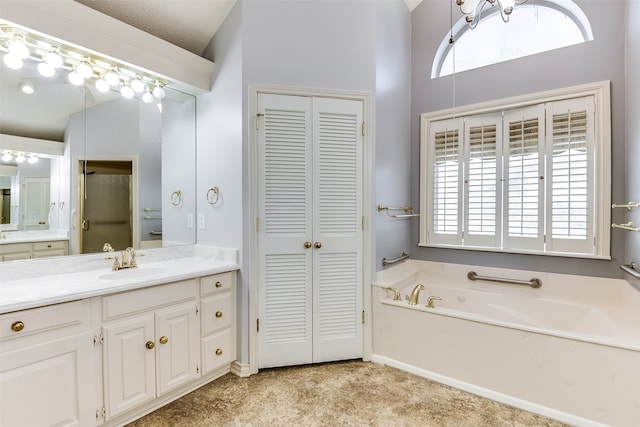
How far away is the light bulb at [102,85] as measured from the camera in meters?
2.07

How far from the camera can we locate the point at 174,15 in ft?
7.55

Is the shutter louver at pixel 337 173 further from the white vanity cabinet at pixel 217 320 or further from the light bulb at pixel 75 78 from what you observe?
the light bulb at pixel 75 78

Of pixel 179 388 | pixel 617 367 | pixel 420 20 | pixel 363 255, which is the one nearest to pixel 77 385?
pixel 179 388

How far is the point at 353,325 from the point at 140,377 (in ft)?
4.87

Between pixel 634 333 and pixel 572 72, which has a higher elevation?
pixel 572 72

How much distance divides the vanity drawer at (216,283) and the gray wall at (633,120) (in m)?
2.81

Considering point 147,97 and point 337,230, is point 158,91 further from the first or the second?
point 337,230

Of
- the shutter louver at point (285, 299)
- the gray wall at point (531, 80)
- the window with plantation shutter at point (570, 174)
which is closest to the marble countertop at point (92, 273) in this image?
the shutter louver at point (285, 299)

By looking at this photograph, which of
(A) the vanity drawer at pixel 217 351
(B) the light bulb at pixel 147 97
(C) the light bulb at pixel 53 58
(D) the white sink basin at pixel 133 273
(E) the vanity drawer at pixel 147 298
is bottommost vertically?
(A) the vanity drawer at pixel 217 351

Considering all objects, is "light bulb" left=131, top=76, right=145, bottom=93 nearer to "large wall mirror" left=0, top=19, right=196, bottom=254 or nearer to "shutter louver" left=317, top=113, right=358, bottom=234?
"large wall mirror" left=0, top=19, right=196, bottom=254

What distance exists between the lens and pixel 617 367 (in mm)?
1608

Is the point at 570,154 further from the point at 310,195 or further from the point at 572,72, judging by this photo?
the point at 310,195

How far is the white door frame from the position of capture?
7.24 feet

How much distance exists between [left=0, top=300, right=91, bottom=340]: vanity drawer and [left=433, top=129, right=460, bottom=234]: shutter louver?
288 cm
